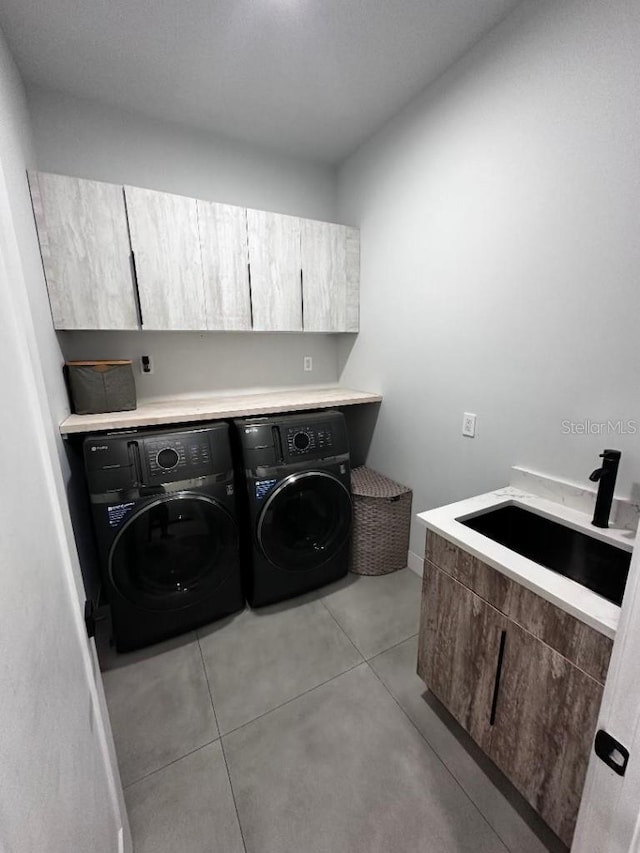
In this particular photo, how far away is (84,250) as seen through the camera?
1.70 m

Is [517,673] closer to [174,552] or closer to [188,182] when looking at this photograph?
[174,552]

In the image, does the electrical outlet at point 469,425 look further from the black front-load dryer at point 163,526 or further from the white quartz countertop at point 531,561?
the black front-load dryer at point 163,526

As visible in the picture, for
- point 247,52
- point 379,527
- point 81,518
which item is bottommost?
point 379,527

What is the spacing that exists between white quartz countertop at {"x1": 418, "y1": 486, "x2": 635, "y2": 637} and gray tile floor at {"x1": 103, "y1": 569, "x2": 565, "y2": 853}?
80 cm

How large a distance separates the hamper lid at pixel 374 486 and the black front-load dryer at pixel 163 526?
0.83 m

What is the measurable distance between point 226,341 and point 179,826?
228 centimetres

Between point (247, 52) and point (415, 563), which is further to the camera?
point (415, 563)

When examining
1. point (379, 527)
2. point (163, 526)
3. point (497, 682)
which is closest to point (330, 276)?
Answer: point (379, 527)

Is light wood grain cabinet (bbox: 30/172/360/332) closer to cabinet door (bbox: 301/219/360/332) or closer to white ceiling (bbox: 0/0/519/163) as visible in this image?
cabinet door (bbox: 301/219/360/332)

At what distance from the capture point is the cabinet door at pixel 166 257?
179 cm

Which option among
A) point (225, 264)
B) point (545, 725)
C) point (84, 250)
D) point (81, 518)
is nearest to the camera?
point (545, 725)

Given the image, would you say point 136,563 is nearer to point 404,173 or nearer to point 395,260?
point 395,260

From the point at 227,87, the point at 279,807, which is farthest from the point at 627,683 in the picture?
the point at 227,87

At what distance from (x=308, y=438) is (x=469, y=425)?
2.78 feet
